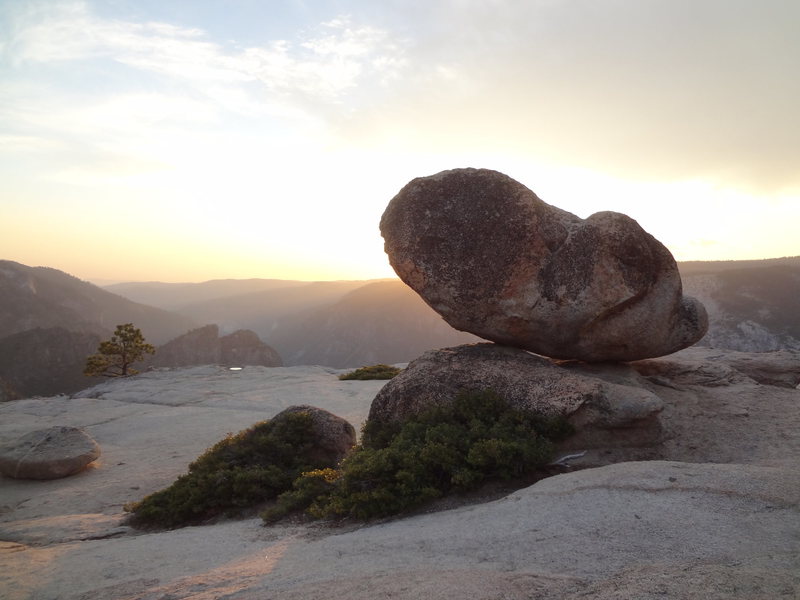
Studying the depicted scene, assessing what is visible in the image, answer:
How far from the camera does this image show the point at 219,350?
234ft

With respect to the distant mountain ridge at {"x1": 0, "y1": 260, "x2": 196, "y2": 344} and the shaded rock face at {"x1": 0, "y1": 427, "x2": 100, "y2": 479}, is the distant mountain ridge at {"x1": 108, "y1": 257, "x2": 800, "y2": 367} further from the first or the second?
the shaded rock face at {"x1": 0, "y1": 427, "x2": 100, "y2": 479}

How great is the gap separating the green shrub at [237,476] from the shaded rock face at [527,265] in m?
4.28

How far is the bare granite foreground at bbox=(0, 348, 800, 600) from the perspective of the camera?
15.4 ft

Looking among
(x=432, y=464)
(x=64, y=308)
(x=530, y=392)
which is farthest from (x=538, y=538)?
(x=64, y=308)

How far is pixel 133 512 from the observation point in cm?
1064

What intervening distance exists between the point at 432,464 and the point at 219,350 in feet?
220

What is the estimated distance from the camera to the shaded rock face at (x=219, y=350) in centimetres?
7019

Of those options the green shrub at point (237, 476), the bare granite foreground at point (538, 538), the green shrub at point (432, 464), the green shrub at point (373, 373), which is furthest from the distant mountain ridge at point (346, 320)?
the green shrub at point (432, 464)

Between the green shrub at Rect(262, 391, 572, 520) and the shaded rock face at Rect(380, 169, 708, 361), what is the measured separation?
2593 millimetres

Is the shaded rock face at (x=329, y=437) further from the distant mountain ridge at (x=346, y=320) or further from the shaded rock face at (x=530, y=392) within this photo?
the distant mountain ridge at (x=346, y=320)

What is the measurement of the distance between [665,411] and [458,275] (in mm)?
5012

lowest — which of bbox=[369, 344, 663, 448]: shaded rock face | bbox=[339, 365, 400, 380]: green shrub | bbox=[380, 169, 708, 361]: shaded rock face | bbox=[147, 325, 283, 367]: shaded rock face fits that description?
bbox=[147, 325, 283, 367]: shaded rock face

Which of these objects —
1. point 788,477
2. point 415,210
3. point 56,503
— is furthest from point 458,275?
point 56,503

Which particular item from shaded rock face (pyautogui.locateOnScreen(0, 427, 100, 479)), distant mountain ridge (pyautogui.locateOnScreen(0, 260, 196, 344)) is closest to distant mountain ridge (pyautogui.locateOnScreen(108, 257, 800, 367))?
distant mountain ridge (pyautogui.locateOnScreen(0, 260, 196, 344))
